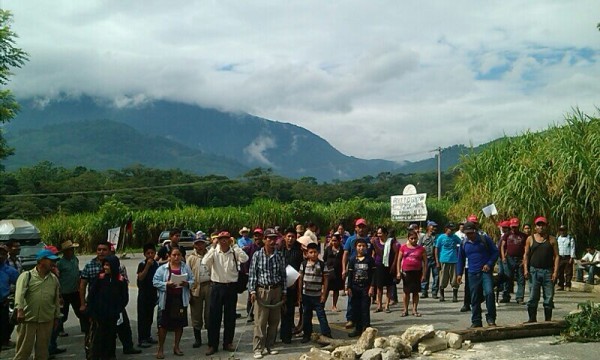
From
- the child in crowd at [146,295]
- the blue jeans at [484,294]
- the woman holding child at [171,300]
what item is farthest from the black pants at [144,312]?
the blue jeans at [484,294]

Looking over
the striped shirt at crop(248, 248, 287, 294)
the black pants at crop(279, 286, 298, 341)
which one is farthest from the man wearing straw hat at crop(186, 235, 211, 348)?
the black pants at crop(279, 286, 298, 341)

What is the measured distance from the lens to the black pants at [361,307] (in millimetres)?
9293

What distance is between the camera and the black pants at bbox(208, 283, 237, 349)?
8664 mm

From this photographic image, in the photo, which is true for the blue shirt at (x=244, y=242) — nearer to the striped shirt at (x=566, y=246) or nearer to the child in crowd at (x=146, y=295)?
the child in crowd at (x=146, y=295)

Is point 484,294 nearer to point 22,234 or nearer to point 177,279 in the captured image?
point 177,279

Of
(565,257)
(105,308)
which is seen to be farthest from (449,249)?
(105,308)

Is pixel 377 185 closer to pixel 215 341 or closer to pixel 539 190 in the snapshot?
pixel 539 190

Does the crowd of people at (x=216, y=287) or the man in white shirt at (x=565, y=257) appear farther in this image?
the man in white shirt at (x=565, y=257)

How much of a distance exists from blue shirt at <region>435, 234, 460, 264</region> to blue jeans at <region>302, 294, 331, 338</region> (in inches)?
172

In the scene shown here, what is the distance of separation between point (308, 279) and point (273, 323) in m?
0.91

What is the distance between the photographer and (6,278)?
346 inches

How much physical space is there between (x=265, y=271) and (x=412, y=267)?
336cm

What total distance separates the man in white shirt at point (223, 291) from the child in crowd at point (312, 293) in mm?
1120

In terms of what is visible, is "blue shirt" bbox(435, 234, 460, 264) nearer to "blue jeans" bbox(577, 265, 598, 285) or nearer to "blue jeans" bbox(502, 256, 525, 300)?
"blue jeans" bbox(502, 256, 525, 300)
